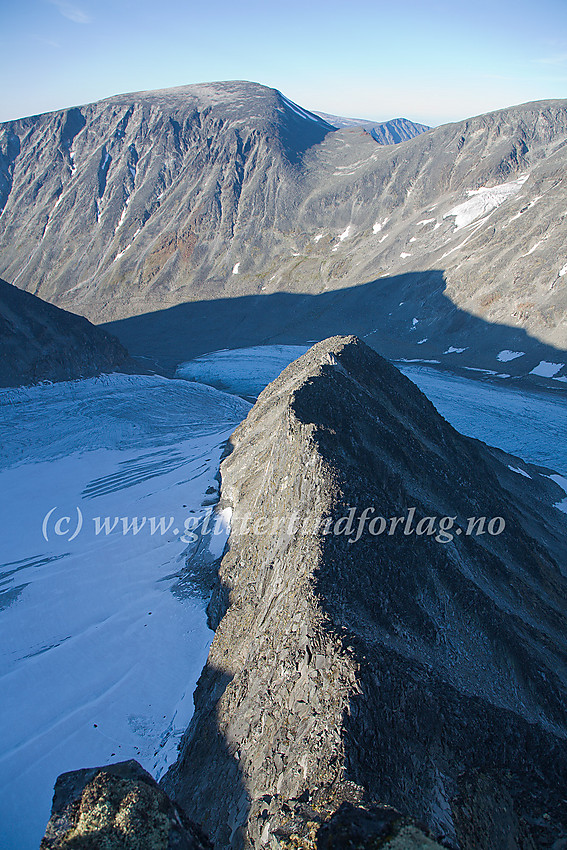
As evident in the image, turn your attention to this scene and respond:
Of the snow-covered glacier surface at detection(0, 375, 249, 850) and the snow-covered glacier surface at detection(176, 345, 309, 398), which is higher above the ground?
the snow-covered glacier surface at detection(176, 345, 309, 398)

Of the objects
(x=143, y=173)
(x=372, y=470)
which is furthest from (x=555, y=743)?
(x=143, y=173)

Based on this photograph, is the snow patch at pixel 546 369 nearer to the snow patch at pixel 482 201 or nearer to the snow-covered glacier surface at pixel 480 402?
the snow-covered glacier surface at pixel 480 402

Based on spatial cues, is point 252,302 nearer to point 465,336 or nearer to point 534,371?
point 465,336

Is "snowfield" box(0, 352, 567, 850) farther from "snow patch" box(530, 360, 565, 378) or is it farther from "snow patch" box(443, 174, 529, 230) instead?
"snow patch" box(443, 174, 529, 230)

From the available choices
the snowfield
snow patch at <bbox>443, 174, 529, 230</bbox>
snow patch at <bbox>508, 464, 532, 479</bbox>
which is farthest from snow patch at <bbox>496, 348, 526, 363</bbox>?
snow patch at <bbox>443, 174, 529, 230</bbox>

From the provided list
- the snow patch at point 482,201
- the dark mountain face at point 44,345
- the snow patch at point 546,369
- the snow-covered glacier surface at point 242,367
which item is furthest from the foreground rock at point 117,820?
the snow patch at point 482,201

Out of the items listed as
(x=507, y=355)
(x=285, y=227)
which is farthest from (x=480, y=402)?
(x=285, y=227)
